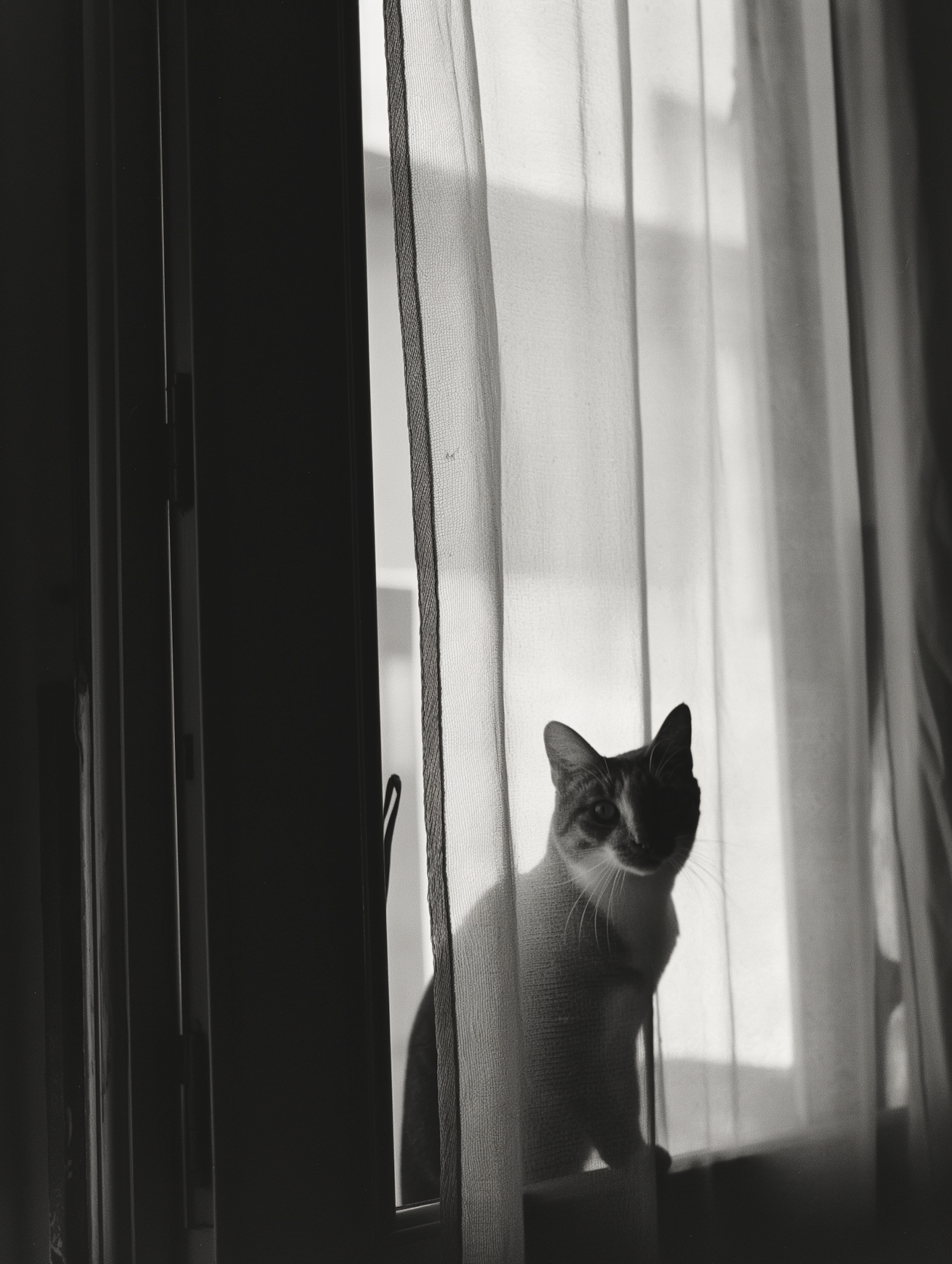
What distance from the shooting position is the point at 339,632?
3.28 ft

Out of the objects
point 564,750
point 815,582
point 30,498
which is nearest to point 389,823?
point 564,750

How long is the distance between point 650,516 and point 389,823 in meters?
0.37

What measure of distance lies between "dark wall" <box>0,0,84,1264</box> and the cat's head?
418mm

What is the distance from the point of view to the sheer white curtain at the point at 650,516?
3.02 ft

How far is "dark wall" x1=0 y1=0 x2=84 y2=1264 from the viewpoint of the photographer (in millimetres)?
891

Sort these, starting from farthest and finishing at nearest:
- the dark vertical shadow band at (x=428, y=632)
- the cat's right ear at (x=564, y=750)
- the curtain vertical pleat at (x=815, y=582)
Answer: the curtain vertical pleat at (x=815, y=582) < the cat's right ear at (x=564, y=750) < the dark vertical shadow band at (x=428, y=632)

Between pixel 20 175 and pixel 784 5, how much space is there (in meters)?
0.82

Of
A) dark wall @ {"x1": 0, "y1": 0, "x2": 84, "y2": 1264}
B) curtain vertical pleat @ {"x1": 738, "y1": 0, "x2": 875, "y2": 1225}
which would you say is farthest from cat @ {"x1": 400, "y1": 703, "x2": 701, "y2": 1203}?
dark wall @ {"x1": 0, "y1": 0, "x2": 84, "y2": 1264}

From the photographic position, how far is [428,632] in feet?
3.00

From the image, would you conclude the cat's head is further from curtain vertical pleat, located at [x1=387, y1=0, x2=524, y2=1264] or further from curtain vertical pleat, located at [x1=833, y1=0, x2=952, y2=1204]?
curtain vertical pleat, located at [x1=833, y1=0, x2=952, y2=1204]

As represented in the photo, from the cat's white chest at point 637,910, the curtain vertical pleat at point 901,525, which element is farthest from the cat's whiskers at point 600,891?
the curtain vertical pleat at point 901,525

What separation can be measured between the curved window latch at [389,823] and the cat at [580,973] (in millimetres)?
100

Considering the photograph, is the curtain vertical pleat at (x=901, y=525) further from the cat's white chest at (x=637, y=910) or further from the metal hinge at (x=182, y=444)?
the metal hinge at (x=182, y=444)

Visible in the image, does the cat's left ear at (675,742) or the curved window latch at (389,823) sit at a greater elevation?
the cat's left ear at (675,742)
